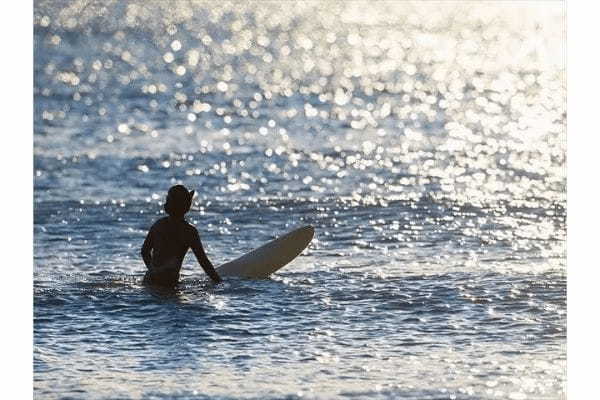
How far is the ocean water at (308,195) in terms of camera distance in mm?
11281

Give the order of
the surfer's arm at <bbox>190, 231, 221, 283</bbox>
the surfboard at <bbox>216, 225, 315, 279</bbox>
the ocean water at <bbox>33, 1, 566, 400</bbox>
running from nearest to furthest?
the ocean water at <bbox>33, 1, 566, 400</bbox> → the surfer's arm at <bbox>190, 231, 221, 283</bbox> → the surfboard at <bbox>216, 225, 315, 279</bbox>

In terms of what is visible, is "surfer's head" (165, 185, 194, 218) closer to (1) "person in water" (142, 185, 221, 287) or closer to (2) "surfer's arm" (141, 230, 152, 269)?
(1) "person in water" (142, 185, 221, 287)

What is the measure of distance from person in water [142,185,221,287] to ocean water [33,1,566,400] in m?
0.20

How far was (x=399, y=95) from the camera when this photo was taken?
71.7 ft

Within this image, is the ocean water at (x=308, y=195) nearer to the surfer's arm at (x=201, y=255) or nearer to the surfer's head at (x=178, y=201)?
the surfer's arm at (x=201, y=255)

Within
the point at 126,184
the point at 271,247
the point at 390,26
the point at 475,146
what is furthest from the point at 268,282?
the point at 390,26

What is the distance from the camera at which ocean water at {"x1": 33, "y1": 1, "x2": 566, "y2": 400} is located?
37.0 feet

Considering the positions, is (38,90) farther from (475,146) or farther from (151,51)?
(475,146)

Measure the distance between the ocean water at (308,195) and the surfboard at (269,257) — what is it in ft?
0.74

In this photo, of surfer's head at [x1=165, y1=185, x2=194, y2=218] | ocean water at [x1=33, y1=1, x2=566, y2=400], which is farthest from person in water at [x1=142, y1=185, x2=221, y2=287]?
ocean water at [x1=33, y1=1, x2=566, y2=400]

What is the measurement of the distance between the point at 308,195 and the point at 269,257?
3172 mm

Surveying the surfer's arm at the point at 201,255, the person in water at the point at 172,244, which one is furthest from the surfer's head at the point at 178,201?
the surfer's arm at the point at 201,255

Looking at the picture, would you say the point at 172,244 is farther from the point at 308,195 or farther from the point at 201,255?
the point at 308,195
